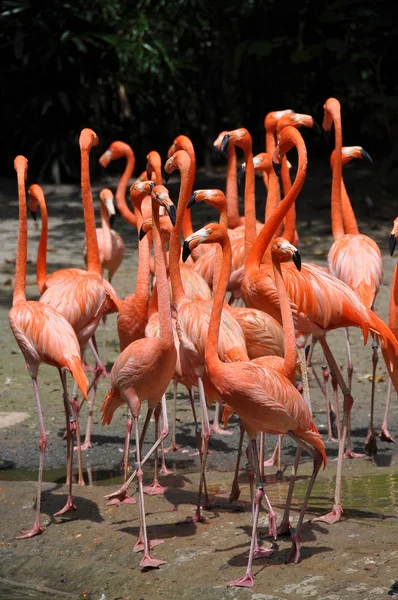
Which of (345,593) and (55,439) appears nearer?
(345,593)

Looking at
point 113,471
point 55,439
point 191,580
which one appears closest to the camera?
point 191,580

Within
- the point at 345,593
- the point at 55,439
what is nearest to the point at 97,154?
the point at 55,439

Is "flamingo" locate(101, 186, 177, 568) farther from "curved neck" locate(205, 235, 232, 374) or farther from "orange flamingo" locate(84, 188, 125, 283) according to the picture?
"orange flamingo" locate(84, 188, 125, 283)

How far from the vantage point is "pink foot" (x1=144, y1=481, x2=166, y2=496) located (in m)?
4.84

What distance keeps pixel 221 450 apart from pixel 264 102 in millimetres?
9641

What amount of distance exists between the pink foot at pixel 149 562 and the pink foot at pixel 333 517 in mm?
782

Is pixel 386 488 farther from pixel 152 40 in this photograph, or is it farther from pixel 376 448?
pixel 152 40

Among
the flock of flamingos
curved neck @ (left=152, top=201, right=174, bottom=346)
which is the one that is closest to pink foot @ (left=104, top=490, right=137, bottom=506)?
the flock of flamingos

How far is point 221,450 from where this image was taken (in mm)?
5738

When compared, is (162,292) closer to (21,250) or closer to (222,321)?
(222,321)

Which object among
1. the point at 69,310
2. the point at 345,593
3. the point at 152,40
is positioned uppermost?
the point at 152,40

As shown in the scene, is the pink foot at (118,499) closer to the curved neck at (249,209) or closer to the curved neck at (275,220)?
the curved neck at (275,220)

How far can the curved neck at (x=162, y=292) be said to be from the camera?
424 centimetres

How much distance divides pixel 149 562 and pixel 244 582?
48 centimetres
